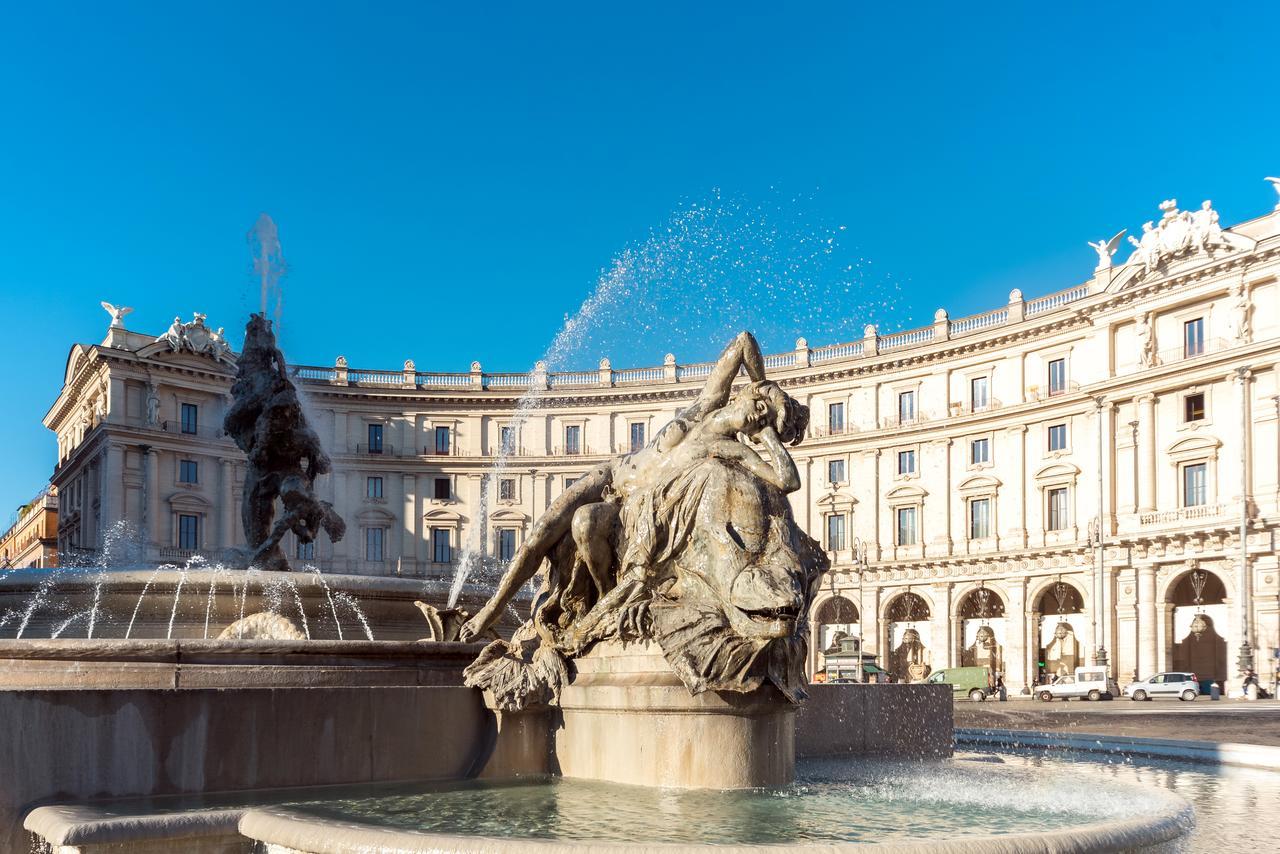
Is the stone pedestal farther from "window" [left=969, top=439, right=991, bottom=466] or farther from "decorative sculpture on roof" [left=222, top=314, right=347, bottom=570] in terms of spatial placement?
"window" [left=969, top=439, right=991, bottom=466]

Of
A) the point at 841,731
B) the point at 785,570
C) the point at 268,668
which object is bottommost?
the point at 841,731

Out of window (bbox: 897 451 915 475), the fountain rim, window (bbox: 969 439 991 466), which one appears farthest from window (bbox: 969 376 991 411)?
the fountain rim

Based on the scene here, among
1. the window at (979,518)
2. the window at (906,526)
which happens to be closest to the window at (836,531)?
the window at (906,526)

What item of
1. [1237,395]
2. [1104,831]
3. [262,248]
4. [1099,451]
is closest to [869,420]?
[1099,451]

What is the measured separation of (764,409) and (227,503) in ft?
193

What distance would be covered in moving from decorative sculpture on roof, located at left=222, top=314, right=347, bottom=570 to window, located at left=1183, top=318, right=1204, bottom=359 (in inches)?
1651

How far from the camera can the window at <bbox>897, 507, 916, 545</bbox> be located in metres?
58.5

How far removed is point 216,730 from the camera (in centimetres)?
568

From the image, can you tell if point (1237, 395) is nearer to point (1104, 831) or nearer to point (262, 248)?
point (262, 248)

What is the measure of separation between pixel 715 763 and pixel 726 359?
7.62 ft

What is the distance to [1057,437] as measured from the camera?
175ft

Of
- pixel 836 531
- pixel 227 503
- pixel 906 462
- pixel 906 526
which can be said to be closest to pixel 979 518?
pixel 906 526

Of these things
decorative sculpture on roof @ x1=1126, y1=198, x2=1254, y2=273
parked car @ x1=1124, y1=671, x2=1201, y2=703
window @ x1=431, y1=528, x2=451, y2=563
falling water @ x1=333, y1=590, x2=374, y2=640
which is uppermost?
decorative sculpture on roof @ x1=1126, y1=198, x2=1254, y2=273

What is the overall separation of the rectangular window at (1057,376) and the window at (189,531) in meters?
40.9
